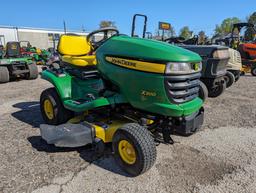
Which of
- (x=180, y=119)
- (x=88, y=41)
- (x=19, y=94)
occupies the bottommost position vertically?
(x=19, y=94)

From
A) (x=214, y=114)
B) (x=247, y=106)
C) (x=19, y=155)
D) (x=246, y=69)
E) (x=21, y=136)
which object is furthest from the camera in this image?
(x=246, y=69)

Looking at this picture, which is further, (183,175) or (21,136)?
(21,136)

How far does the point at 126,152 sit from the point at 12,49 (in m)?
8.23

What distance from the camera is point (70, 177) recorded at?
2.51 meters

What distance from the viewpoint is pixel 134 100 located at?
267 centimetres

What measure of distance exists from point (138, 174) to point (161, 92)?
0.87m

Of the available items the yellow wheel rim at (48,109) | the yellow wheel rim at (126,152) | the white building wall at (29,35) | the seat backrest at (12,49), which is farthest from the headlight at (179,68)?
the white building wall at (29,35)

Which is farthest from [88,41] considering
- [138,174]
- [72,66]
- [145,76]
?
[138,174]

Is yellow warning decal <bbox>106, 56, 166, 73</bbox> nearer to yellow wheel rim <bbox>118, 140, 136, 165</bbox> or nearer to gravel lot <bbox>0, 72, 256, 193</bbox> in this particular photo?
yellow wheel rim <bbox>118, 140, 136, 165</bbox>

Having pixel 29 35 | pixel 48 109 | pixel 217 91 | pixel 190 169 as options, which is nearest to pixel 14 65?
pixel 48 109

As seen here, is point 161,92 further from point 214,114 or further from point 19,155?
point 214,114

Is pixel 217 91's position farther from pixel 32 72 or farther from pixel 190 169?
pixel 32 72

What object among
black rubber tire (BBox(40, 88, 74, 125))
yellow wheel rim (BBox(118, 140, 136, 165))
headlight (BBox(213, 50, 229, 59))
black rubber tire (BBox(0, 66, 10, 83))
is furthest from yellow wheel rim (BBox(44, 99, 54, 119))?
black rubber tire (BBox(0, 66, 10, 83))

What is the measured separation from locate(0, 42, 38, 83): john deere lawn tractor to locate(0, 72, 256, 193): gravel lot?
4.84m
